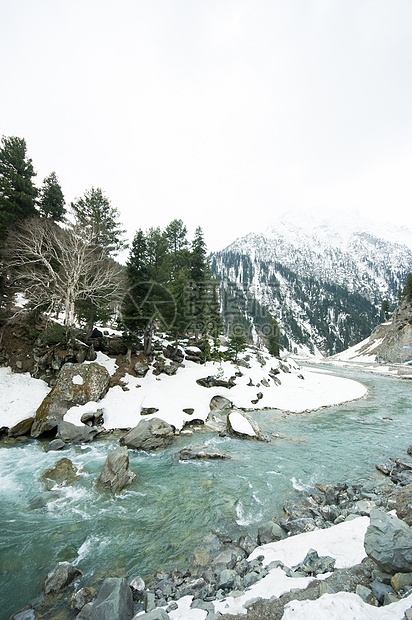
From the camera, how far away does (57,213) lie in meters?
26.2

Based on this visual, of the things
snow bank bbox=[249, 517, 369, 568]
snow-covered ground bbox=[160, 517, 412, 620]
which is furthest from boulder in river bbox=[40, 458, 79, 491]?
snow bank bbox=[249, 517, 369, 568]

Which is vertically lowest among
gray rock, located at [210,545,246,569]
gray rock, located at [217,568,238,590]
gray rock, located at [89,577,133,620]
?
gray rock, located at [210,545,246,569]

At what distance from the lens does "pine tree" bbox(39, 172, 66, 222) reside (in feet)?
84.0

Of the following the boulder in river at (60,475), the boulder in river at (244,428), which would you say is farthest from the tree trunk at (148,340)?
the boulder in river at (60,475)

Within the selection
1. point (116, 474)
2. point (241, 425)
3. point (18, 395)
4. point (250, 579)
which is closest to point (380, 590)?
point (250, 579)

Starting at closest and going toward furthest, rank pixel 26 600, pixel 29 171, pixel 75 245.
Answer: pixel 26 600 < pixel 75 245 < pixel 29 171

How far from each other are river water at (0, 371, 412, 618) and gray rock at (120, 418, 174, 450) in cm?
73

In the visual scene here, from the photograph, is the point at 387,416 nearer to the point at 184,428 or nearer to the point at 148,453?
the point at 184,428

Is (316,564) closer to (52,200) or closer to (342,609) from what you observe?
(342,609)

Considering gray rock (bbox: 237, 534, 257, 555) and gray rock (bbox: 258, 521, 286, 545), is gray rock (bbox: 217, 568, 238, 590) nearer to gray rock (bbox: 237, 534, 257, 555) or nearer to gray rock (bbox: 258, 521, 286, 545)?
gray rock (bbox: 237, 534, 257, 555)

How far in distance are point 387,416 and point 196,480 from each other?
22271mm

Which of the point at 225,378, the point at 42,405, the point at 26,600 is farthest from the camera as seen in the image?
the point at 225,378

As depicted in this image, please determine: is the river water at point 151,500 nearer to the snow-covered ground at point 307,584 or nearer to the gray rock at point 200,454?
the gray rock at point 200,454

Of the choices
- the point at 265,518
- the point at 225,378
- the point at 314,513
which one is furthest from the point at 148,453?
the point at 225,378
